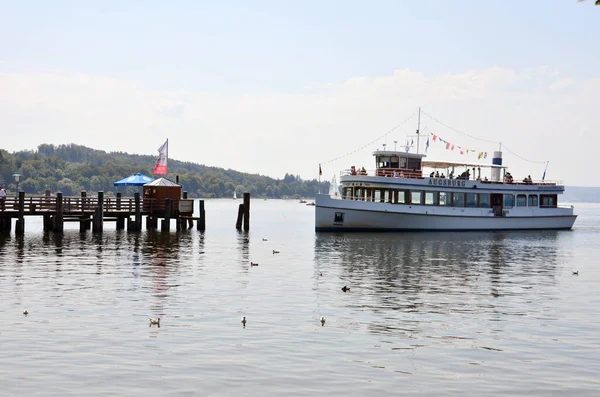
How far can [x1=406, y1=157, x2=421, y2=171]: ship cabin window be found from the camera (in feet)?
214

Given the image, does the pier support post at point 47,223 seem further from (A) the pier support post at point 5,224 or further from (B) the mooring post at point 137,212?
(B) the mooring post at point 137,212

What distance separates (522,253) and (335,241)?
13226mm

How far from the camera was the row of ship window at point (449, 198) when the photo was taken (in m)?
62.9

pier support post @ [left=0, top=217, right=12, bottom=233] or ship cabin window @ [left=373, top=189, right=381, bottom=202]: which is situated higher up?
ship cabin window @ [left=373, top=189, right=381, bottom=202]

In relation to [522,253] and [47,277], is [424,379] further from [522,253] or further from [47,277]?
[522,253]

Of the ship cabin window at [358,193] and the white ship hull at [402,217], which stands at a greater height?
the ship cabin window at [358,193]

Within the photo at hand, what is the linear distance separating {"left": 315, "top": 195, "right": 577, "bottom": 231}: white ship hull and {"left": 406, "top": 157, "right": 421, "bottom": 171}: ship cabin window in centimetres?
341

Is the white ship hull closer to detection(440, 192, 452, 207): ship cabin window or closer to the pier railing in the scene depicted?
detection(440, 192, 452, 207): ship cabin window

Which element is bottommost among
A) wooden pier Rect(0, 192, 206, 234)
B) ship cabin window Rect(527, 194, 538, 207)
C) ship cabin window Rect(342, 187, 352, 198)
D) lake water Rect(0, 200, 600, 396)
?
lake water Rect(0, 200, 600, 396)

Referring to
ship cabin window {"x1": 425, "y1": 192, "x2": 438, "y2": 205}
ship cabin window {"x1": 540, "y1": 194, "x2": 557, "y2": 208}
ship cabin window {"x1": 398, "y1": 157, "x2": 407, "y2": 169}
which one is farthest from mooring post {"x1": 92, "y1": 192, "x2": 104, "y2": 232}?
ship cabin window {"x1": 540, "y1": 194, "x2": 557, "y2": 208}

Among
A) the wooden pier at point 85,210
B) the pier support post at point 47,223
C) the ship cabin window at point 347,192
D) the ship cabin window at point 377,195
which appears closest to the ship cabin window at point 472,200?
the ship cabin window at point 377,195

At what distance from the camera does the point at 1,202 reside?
5362 centimetres

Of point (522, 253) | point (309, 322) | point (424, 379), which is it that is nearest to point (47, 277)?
point (309, 322)

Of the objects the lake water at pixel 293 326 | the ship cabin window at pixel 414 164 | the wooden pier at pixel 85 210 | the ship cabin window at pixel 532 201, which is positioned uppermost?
the ship cabin window at pixel 414 164
